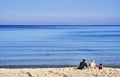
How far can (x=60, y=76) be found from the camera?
72.6ft

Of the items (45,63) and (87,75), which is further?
(45,63)

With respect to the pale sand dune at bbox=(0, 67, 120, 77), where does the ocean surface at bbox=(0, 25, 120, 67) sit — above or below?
above

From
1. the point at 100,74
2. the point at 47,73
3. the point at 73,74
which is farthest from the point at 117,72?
the point at 47,73

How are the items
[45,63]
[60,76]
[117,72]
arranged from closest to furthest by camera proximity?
1. [60,76]
2. [117,72]
3. [45,63]

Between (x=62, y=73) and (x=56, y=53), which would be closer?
(x=62, y=73)

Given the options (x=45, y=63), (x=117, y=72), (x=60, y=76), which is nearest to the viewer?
(x=60, y=76)

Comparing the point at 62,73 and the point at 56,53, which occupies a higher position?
the point at 56,53

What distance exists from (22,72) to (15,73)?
0.55 meters

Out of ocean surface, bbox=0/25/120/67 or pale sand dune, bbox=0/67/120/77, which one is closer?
pale sand dune, bbox=0/67/120/77

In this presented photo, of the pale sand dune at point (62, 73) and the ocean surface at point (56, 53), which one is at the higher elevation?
the ocean surface at point (56, 53)

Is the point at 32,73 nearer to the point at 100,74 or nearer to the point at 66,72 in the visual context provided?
→ the point at 66,72

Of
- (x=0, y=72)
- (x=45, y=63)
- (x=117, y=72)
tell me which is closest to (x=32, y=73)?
(x=0, y=72)

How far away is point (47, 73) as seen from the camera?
2273cm

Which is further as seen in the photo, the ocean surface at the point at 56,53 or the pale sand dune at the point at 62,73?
the ocean surface at the point at 56,53
